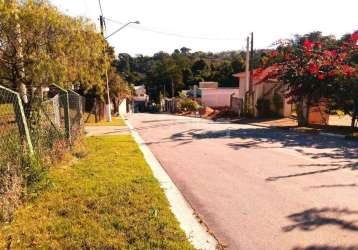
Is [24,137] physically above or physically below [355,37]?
below

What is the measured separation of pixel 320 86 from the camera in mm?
16406

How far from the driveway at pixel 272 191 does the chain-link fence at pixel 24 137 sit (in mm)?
2962

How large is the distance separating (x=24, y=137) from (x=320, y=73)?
14582 millimetres

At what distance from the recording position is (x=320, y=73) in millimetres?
16203

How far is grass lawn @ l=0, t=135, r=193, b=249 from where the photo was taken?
407 cm

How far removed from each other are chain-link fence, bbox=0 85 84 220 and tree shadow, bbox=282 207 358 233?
4346mm

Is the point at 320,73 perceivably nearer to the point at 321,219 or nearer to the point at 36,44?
the point at 321,219

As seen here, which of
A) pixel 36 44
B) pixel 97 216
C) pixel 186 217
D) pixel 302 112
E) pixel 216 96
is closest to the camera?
pixel 97 216

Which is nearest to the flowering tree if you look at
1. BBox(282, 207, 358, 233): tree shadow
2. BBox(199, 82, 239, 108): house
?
BBox(282, 207, 358, 233): tree shadow

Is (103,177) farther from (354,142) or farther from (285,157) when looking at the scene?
(354,142)

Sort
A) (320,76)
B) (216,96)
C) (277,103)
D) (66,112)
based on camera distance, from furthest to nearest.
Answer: (216,96) → (277,103) → (320,76) → (66,112)

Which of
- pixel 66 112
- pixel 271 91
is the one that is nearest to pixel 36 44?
pixel 66 112

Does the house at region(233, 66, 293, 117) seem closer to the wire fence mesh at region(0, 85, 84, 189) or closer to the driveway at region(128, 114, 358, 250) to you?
the driveway at region(128, 114, 358, 250)

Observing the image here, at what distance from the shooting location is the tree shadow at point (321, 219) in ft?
15.4
